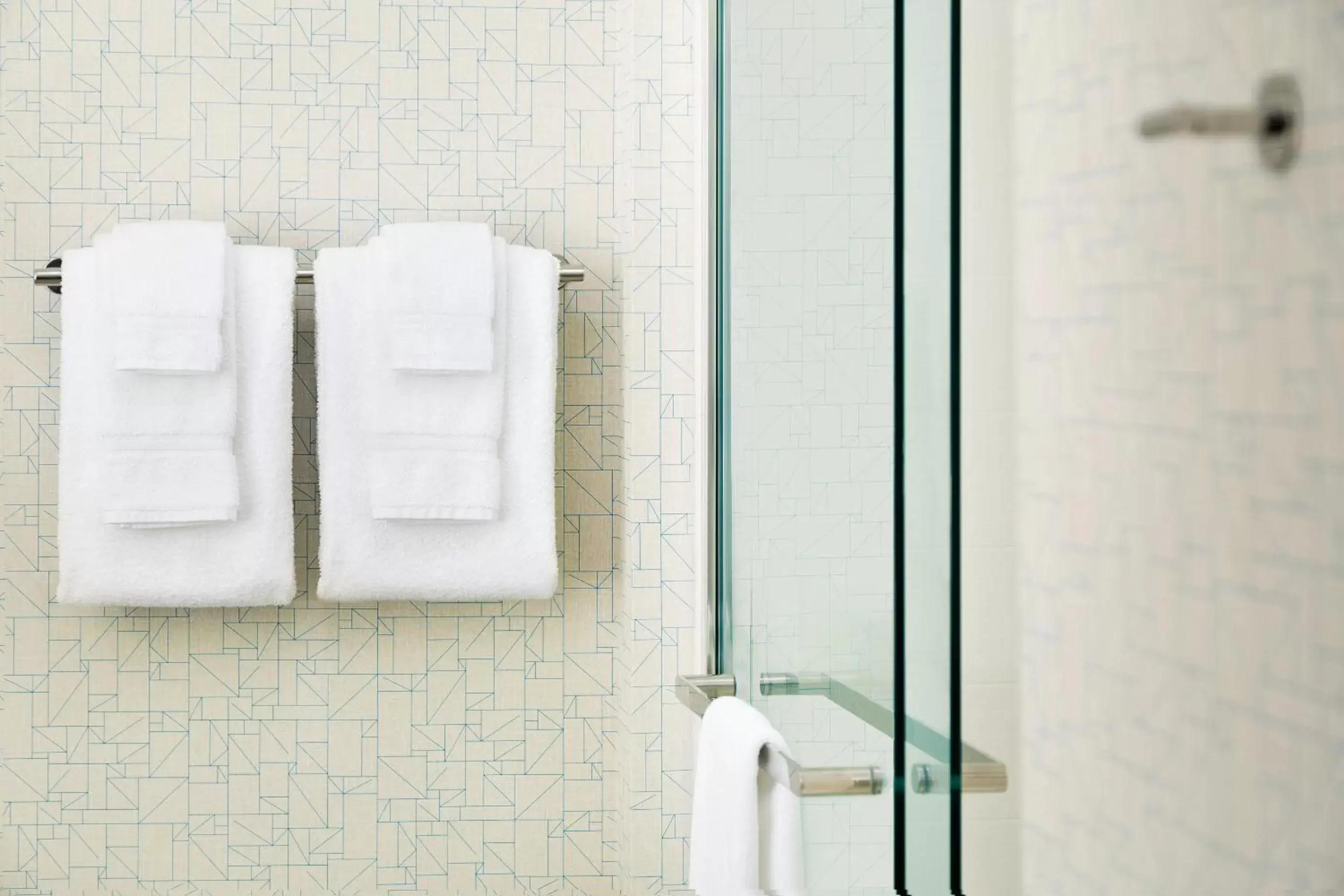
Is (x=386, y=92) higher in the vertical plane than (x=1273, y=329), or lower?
higher

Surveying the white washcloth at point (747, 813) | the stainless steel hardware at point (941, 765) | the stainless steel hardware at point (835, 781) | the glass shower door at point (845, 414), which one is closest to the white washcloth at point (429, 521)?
the glass shower door at point (845, 414)

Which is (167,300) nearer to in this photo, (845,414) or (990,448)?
(845,414)

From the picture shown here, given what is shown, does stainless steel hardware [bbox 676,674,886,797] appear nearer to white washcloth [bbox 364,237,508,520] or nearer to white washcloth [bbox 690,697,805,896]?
white washcloth [bbox 690,697,805,896]

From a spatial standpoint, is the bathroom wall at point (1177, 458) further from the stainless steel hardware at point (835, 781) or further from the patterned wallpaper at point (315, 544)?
the patterned wallpaper at point (315, 544)

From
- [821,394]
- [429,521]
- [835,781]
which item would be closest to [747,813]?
[835,781]

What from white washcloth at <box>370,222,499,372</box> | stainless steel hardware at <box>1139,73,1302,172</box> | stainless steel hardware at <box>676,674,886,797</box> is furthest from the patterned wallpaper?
stainless steel hardware at <box>1139,73,1302,172</box>

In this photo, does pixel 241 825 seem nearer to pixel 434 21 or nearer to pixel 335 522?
pixel 335 522

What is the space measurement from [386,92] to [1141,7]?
3.85 feet

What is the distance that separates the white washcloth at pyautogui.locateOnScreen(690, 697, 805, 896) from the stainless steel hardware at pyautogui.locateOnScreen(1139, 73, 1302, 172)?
53cm

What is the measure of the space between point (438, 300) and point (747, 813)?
663 mm

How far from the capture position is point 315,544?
4.47 ft

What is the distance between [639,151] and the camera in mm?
1296

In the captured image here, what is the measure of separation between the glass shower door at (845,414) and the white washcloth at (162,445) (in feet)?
1.79

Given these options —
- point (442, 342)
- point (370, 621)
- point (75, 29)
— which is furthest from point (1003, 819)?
point (75, 29)
